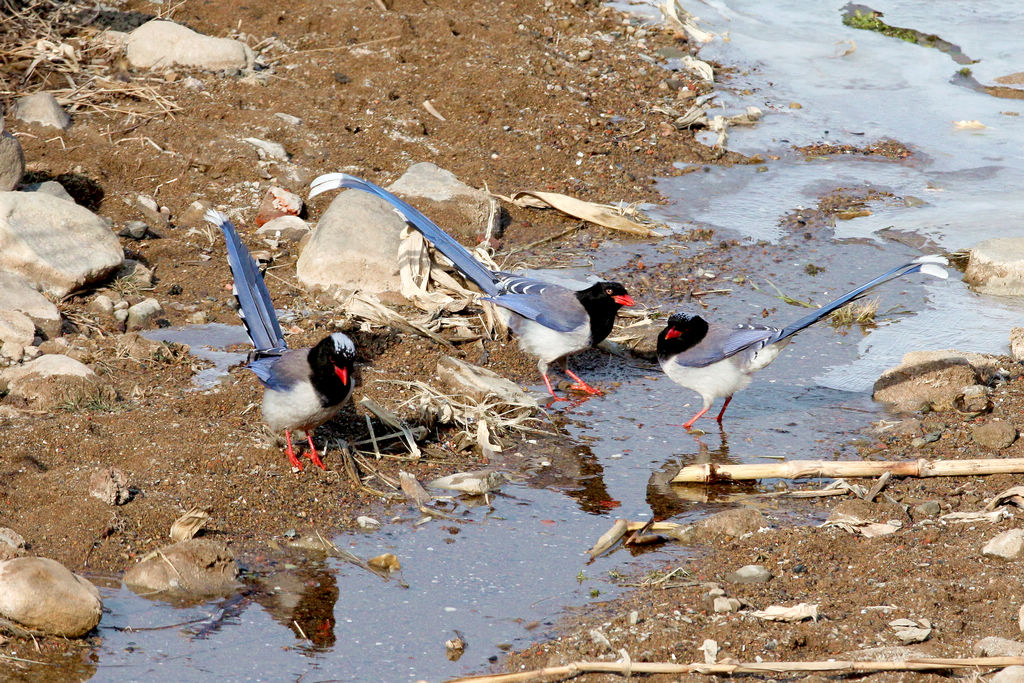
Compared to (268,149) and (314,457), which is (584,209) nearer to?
(268,149)

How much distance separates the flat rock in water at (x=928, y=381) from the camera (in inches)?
226

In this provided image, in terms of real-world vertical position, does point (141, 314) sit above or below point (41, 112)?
below

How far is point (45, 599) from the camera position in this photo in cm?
355

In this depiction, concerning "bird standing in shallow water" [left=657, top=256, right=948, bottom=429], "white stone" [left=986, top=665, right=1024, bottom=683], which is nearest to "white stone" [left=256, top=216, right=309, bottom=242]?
"bird standing in shallow water" [left=657, top=256, right=948, bottom=429]

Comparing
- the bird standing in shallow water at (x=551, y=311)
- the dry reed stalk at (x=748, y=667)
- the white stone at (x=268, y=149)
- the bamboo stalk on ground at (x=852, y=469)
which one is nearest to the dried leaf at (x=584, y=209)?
the bird standing in shallow water at (x=551, y=311)

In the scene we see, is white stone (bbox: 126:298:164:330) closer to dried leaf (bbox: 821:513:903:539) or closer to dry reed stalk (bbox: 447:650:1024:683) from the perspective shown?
dry reed stalk (bbox: 447:650:1024:683)

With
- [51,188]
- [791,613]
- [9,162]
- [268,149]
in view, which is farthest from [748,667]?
[268,149]

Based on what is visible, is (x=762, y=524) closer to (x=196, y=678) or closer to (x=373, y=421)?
(x=373, y=421)

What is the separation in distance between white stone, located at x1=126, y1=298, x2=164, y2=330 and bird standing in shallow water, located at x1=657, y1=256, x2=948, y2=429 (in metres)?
3.10

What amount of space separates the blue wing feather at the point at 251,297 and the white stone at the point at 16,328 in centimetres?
134

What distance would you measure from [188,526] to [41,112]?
18.3 ft

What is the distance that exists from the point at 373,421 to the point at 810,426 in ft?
7.87

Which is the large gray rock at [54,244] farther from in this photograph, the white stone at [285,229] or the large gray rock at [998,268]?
the large gray rock at [998,268]

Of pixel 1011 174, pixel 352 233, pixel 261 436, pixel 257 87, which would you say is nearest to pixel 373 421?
pixel 261 436
